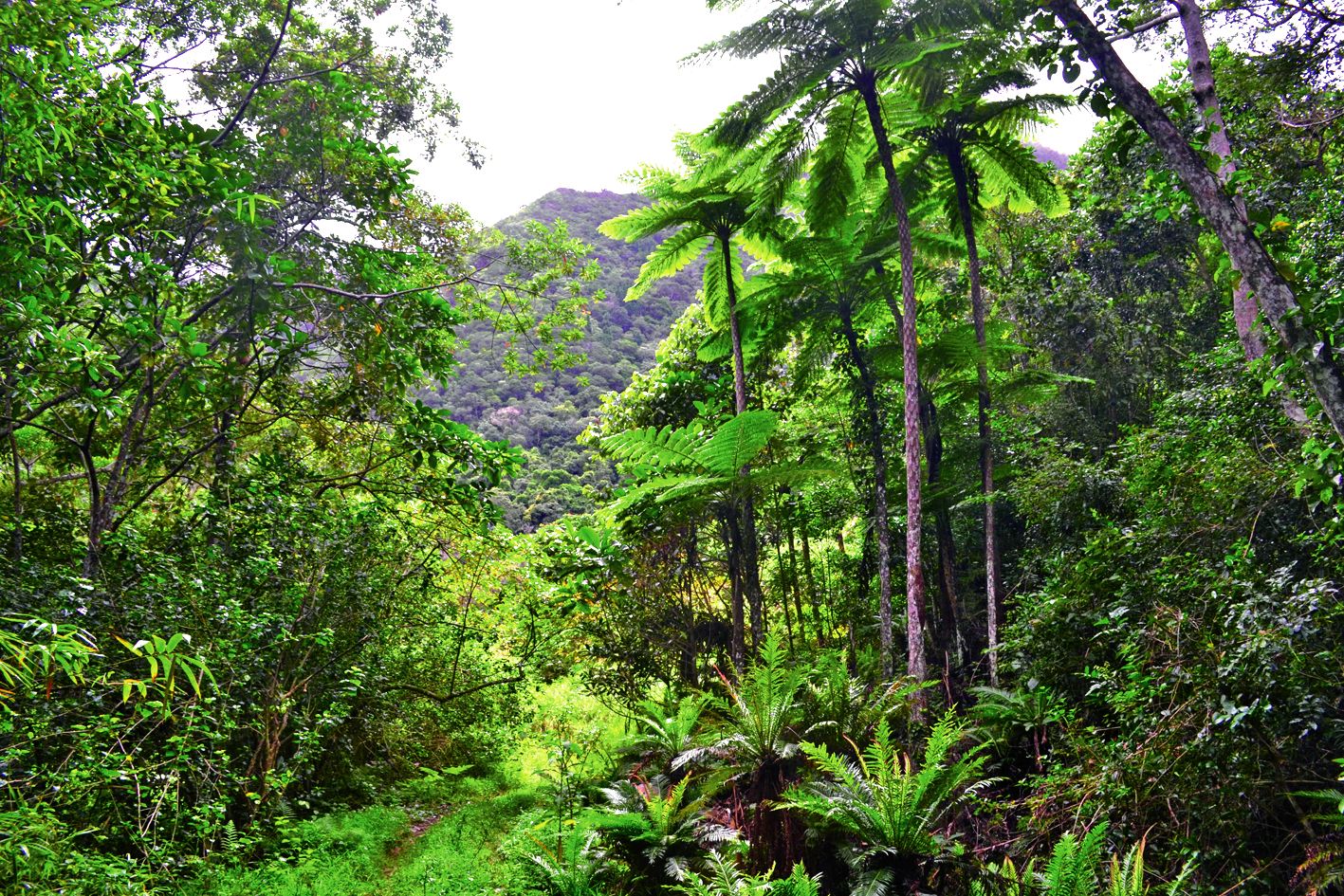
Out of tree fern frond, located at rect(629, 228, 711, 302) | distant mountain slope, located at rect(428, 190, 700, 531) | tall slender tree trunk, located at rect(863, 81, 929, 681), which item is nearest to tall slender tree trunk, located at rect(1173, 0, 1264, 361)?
tall slender tree trunk, located at rect(863, 81, 929, 681)

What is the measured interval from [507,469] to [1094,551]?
474 centimetres

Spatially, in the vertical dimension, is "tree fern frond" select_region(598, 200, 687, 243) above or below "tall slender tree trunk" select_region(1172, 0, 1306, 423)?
above

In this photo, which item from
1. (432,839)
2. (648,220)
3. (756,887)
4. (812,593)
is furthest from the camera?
(812,593)

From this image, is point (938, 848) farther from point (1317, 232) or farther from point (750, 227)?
point (750, 227)

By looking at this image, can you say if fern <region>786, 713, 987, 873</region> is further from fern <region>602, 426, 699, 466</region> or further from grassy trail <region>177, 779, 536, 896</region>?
fern <region>602, 426, 699, 466</region>

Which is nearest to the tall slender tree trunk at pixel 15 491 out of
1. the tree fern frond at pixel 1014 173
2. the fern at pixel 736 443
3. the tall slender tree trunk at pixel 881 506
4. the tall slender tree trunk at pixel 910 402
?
the fern at pixel 736 443

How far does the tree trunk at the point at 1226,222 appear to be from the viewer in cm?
214

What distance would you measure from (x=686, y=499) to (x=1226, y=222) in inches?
248

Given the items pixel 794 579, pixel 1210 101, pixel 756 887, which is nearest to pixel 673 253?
pixel 794 579

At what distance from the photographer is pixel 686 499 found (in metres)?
8.30

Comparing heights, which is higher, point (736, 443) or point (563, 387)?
point (563, 387)

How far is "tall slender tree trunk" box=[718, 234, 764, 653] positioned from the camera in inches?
334

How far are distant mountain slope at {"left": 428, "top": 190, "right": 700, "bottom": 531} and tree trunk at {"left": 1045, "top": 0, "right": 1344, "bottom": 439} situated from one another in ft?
54.8

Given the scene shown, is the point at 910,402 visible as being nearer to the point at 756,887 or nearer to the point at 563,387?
the point at 756,887
